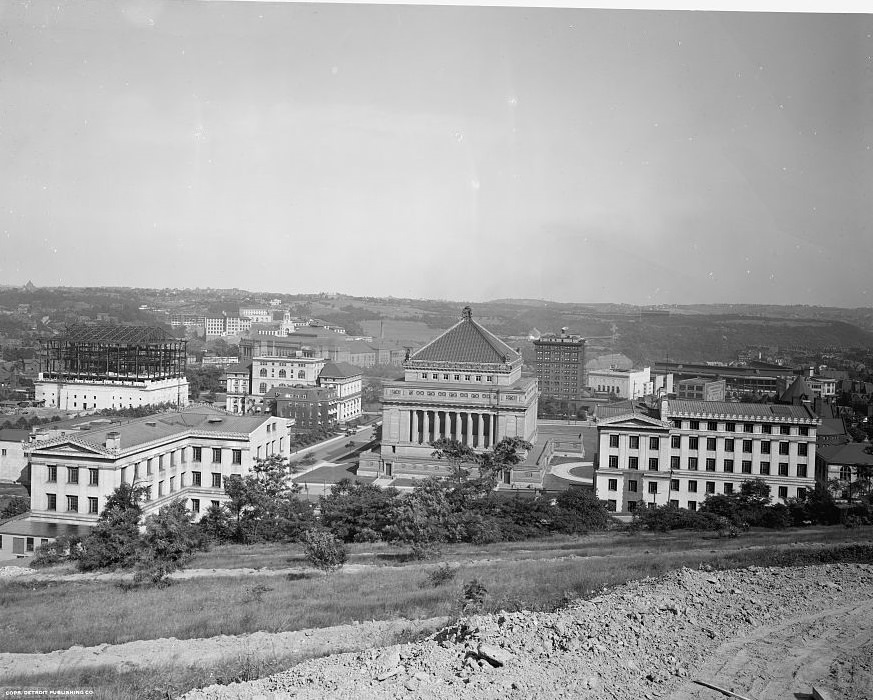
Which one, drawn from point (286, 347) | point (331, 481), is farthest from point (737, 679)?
point (286, 347)

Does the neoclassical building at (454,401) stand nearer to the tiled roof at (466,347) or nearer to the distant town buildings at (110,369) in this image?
the tiled roof at (466,347)

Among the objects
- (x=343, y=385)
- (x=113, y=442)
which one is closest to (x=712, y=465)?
(x=113, y=442)

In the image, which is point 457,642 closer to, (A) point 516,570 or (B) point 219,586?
(A) point 516,570

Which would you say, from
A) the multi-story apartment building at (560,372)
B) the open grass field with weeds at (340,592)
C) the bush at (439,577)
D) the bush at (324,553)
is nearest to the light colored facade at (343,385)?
the multi-story apartment building at (560,372)

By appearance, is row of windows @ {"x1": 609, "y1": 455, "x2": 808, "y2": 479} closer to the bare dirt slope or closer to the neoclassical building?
the neoclassical building

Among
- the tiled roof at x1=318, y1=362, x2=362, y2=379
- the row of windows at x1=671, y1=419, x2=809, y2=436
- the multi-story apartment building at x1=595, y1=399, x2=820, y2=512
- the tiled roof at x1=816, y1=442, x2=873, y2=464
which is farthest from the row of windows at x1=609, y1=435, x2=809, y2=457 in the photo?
the tiled roof at x1=318, y1=362, x2=362, y2=379

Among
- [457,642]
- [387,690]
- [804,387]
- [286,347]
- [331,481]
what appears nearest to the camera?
[387,690]

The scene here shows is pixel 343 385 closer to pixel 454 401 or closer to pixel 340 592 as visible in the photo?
pixel 454 401
